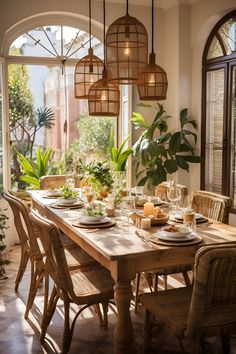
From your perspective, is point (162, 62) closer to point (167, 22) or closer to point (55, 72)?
point (167, 22)

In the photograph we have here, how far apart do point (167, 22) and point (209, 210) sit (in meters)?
A: 3.14

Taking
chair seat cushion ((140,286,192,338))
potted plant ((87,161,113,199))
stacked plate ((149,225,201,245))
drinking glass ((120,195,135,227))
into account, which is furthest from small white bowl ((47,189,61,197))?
chair seat cushion ((140,286,192,338))

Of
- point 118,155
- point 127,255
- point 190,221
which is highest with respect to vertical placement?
point 118,155

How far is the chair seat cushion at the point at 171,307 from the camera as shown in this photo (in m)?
2.34

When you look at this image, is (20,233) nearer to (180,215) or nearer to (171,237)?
(180,215)

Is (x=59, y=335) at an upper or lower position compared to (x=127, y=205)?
lower

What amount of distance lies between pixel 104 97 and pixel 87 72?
1.73ft

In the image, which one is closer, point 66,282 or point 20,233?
point 66,282

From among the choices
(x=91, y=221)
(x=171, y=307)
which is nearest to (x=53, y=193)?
(x=91, y=221)

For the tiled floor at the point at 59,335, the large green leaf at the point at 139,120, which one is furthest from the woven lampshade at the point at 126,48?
the large green leaf at the point at 139,120

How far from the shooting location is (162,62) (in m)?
6.00

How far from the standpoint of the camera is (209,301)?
2.27m

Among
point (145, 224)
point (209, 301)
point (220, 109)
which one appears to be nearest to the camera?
point (209, 301)

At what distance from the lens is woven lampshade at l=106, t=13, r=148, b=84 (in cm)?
301
